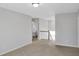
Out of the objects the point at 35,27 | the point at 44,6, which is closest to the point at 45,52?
the point at 44,6

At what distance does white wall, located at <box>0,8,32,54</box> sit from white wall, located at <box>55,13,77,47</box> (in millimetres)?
2166

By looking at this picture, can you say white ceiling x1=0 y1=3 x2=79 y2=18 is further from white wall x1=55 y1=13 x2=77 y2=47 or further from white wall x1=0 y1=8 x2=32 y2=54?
white wall x1=55 y1=13 x2=77 y2=47

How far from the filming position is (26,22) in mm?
6273

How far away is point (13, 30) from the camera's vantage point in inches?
188

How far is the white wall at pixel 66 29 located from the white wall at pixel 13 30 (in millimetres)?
2166

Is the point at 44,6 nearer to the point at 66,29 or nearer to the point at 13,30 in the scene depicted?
the point at 13,30

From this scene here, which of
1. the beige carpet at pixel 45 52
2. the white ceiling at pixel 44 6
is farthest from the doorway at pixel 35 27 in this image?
the white ceiling at pixel 44 6

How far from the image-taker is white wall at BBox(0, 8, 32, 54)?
4.05 metres

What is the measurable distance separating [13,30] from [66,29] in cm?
327

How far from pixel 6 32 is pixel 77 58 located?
393 centimetres

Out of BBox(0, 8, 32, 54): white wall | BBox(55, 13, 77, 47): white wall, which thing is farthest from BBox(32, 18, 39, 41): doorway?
BBox(55, 13, 77, 47): white wall

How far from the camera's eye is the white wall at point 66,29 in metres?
5.60

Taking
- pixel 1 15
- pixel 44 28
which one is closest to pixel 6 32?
pixel 1 15

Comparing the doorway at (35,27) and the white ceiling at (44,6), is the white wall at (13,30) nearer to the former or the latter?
the white ceiling at (44,6)
